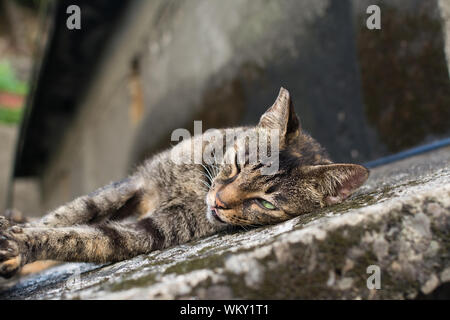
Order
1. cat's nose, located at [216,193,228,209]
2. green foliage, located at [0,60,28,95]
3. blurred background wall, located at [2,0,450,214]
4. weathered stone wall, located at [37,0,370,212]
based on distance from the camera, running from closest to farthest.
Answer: cat's nose, located at [216,193,228,209], blurred background wall, located at [2,0,450,214], weathered stone wall, located at [37,0,370,212], green foliage, located at [0,60,28,95]

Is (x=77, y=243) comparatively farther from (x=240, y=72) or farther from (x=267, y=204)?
(x=240, y=72)

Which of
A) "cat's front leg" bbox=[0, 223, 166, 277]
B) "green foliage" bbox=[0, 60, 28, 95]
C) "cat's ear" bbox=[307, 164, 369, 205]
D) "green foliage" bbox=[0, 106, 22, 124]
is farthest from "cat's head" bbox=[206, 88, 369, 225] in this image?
"green foliage" bbox=[0, 60, 28, 95]

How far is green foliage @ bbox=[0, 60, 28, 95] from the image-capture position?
15362 millimetres

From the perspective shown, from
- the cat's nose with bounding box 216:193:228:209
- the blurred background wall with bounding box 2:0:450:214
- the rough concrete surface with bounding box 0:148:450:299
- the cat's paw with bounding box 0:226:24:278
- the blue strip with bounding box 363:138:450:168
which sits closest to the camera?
the rough concrete surface with bounding box 0:148:450:299

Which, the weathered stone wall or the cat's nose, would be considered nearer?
the cat's nose

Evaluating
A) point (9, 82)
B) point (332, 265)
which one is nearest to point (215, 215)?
point (332, 265)

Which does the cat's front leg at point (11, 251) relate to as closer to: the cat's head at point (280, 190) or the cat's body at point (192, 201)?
the cat's body at point (192, 201)

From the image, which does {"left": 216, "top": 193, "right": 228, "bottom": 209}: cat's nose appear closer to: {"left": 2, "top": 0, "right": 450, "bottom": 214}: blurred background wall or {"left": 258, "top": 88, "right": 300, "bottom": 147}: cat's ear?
{"left": 258, "top": 88, "right": 300, "bottom": 147}: cat's ear

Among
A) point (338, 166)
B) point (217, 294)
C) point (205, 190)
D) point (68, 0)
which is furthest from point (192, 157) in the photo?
point (68, 0)

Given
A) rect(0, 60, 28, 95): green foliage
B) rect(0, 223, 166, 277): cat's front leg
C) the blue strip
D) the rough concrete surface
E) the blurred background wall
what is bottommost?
the rough concrete surface

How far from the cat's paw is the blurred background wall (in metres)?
2.87

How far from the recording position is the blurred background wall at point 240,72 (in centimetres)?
314

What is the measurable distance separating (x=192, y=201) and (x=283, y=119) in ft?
2.49
